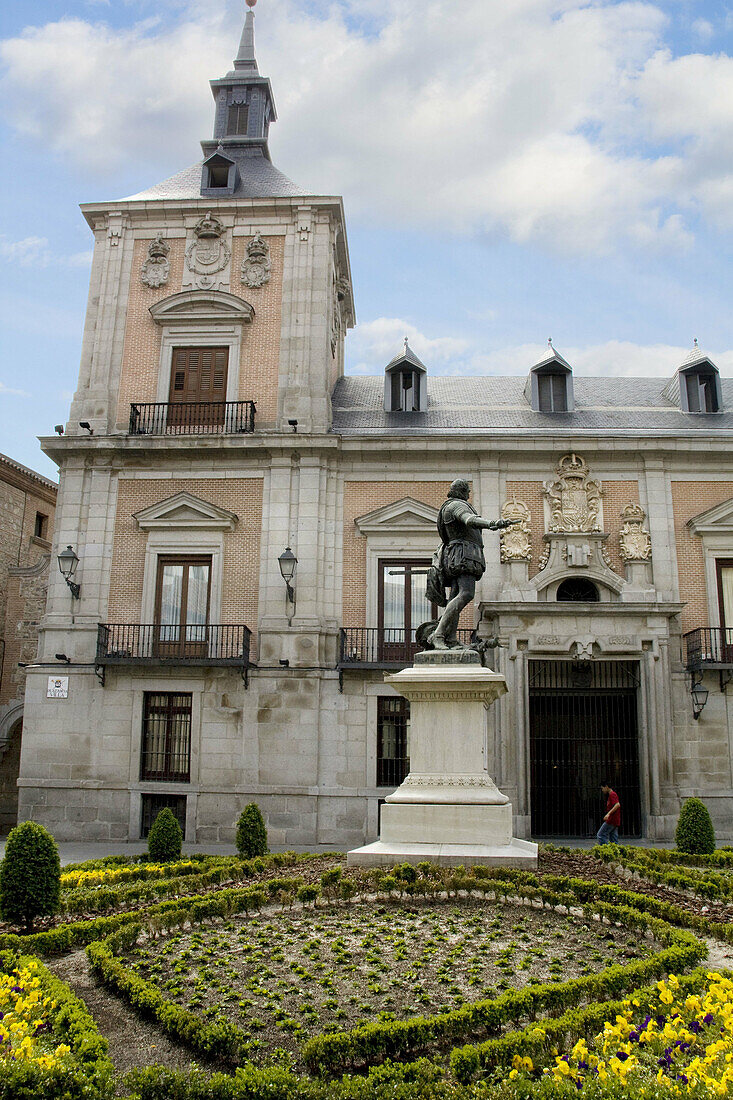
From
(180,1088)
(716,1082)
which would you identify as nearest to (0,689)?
(180,1088)

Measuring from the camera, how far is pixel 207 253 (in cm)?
2225

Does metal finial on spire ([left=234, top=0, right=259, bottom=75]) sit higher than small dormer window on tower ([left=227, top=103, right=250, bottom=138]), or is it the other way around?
metal finial on spire ([left=234, top=0, right=259, bottom=75])

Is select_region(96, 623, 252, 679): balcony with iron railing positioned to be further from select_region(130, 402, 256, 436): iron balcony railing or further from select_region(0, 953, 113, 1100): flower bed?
select_region(0, 953, 113, 1100): flower bed

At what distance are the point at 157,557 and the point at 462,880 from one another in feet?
44.6

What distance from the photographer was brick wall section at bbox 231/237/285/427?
21.3 m

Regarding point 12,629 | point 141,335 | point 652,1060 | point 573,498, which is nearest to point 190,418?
point 141,335

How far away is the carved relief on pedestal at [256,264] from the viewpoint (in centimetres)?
2195

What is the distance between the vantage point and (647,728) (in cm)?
1855

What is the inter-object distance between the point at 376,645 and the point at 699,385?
430 inches

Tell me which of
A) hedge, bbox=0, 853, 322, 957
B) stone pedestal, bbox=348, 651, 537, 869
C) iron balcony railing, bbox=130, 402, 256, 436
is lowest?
hedge, bbox=0, 853, 322, 957

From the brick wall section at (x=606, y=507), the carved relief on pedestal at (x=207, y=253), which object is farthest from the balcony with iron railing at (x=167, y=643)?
the carved relief on pedestal at (x=207, y=253)

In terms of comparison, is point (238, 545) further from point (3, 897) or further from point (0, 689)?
point (3, 897)

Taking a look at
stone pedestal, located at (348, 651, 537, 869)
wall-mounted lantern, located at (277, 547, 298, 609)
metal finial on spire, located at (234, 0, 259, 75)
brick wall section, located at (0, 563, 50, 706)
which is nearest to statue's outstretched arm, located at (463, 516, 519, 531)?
stone pedestal, located at (348, 651, 537, 869)

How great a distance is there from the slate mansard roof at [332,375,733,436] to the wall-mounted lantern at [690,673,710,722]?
634 centimetres
